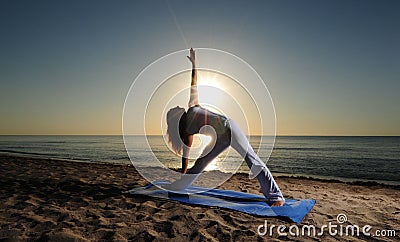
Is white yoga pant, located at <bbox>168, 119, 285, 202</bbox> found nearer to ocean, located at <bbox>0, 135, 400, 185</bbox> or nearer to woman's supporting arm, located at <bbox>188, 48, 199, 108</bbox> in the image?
woman's supporting arm, located at <bbox>188, 48, 199, 108</bbox>

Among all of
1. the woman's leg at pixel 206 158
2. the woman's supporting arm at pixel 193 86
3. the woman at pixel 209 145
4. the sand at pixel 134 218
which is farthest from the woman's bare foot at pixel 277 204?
the woman's supporting arm at pixel 193 86

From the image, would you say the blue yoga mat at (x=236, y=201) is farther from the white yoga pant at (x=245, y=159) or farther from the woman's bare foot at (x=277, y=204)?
the white yoga pant at (x=245, y=159)

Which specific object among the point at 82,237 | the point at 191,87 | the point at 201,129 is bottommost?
the point at 82,237

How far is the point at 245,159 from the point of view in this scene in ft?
14.6

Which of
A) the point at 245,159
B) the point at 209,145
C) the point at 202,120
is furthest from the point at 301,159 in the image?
the point at 202,120

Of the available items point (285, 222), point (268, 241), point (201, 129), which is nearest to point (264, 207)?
point (285, 222)

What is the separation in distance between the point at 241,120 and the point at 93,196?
315 cm

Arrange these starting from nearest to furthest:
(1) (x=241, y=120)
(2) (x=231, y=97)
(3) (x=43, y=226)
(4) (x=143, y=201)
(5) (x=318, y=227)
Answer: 1. (3) (x=43, y=226)
2. (5) (x=318, y=227)
3. (4) (x=143, y=201)
4. (1) (x=241, y=120)
5. (2) (x=231, y=97)

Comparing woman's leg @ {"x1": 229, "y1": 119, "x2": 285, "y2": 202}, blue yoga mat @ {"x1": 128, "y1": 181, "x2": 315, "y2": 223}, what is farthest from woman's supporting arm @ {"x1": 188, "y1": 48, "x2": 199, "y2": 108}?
blue yoga mat @ {"x1": 128, "y1": 181, "x2": 315, "y2": 223}

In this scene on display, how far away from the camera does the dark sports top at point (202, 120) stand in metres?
4.60

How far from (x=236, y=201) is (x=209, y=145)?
1.01 m

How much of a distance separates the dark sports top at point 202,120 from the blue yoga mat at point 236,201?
109cm

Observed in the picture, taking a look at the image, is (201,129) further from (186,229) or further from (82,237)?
(82,237)

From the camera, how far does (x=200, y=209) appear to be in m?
3.95
